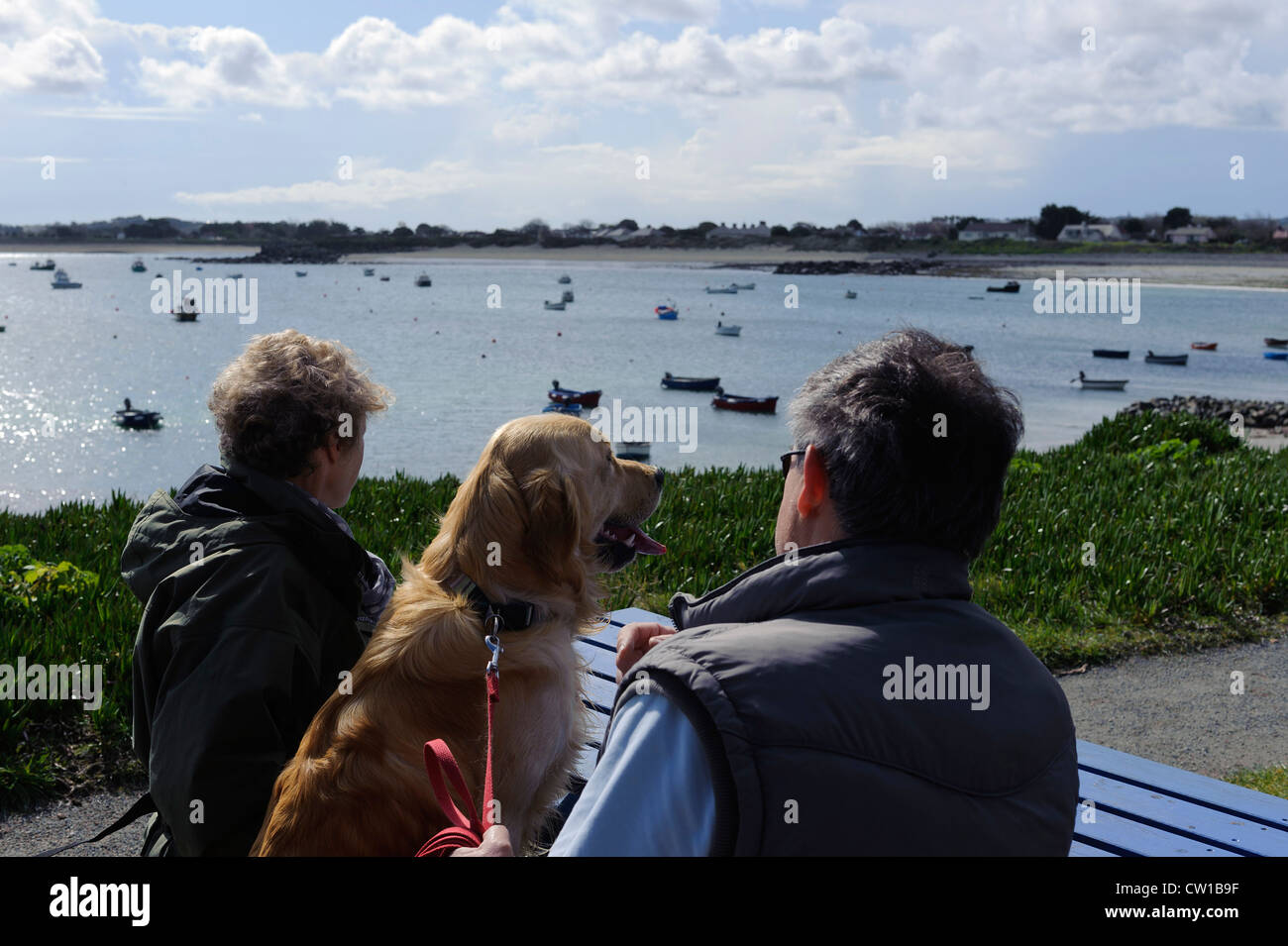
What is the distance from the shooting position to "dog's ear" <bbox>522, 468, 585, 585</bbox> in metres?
3.37

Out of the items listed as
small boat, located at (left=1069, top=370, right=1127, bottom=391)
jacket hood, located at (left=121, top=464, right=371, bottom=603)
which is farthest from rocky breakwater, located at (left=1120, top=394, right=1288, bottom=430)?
jacket hood, located at (left=121, top=464, right=371, bottom=603)

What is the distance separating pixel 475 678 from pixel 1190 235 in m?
150

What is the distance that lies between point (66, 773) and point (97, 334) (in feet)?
216

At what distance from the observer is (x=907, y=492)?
199cm

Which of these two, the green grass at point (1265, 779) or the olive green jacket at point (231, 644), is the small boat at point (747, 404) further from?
the olive green jacket at point (231, 644)

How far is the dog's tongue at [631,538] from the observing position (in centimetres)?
405

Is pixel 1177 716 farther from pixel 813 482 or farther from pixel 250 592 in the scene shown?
pixel 250 592

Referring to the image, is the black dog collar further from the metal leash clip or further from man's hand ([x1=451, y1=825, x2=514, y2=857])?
man's hand ([x1=451, y1=825, x2=514, y2=857])

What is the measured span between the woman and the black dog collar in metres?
0.28

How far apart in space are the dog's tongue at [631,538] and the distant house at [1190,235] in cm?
14638
